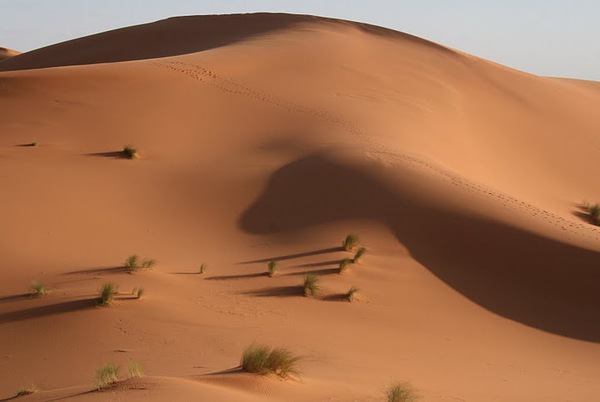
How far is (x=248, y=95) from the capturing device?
23109 millimetres

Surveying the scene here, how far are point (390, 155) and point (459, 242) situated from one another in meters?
3.96

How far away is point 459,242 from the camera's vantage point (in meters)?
14.0

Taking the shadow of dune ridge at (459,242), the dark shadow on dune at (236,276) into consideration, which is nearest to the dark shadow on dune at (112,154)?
the shadow of dune ridge at (459,242)

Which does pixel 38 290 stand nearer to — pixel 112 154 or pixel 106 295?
pixel 106 295

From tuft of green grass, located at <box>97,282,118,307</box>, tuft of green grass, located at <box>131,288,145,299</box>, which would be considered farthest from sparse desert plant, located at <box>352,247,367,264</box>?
tuft of green grass, located at <box>97,282,118,307</box>

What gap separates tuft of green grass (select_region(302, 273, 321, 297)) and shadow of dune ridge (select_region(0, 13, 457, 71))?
2384 centimetres

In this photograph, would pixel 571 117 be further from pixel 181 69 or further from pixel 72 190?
pixel 72 190

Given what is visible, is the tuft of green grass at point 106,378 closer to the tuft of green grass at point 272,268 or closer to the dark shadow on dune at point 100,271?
the dark shadow on dune at point 100,271

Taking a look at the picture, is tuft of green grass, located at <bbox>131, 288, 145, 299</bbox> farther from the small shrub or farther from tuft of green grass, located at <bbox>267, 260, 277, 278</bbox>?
tuft of green grass, located at <bbox>267, 260, 277, 278</bbox>

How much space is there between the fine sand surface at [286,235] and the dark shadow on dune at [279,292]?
49 mm

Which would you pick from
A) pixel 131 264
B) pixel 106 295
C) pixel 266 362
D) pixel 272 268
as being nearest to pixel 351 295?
pixel 272 268

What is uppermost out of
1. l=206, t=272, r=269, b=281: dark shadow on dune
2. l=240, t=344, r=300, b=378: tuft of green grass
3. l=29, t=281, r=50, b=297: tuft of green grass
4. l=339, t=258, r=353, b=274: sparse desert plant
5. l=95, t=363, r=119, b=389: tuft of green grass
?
l=339, t=258, r=353, b=274: sparse desert plant

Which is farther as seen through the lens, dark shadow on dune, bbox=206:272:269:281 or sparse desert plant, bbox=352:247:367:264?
sparse desert plant, bbox=352:247:367:264

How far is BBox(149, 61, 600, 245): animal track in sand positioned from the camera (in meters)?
15.3
